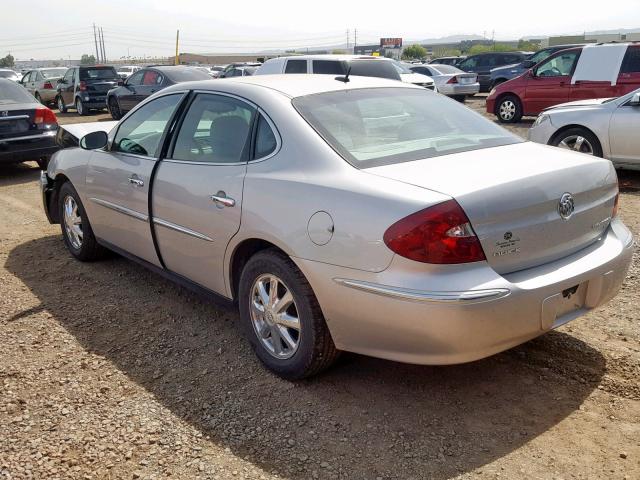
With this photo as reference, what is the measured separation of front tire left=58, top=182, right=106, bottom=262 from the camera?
537 cm

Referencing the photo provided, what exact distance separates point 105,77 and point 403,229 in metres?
20.4

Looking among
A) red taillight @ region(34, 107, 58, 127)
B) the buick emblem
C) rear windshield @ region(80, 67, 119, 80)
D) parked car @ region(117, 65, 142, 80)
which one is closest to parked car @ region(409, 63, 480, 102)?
rear windshield @ region(80, 67, 119, 80)

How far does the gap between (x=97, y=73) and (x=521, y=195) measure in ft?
67.5

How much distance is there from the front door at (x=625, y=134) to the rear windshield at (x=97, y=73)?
17.2m

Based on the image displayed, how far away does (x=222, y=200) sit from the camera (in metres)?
3.58

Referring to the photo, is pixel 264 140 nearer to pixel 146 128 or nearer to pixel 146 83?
pixel 146 128

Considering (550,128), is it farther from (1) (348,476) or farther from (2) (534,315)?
(1) (348,476)

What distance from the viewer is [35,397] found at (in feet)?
11.2

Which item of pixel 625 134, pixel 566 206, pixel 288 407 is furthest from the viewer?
pixel 625 134

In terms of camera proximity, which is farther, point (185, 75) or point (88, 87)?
point (88, 87)

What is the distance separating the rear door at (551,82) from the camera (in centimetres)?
1316

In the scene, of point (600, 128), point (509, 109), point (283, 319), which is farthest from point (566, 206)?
point (509, 109)

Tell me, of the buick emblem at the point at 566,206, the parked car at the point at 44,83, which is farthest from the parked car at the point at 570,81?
the parked car at the point at 44,83

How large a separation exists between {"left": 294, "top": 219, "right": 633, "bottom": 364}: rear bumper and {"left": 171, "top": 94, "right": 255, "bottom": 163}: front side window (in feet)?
3.14
